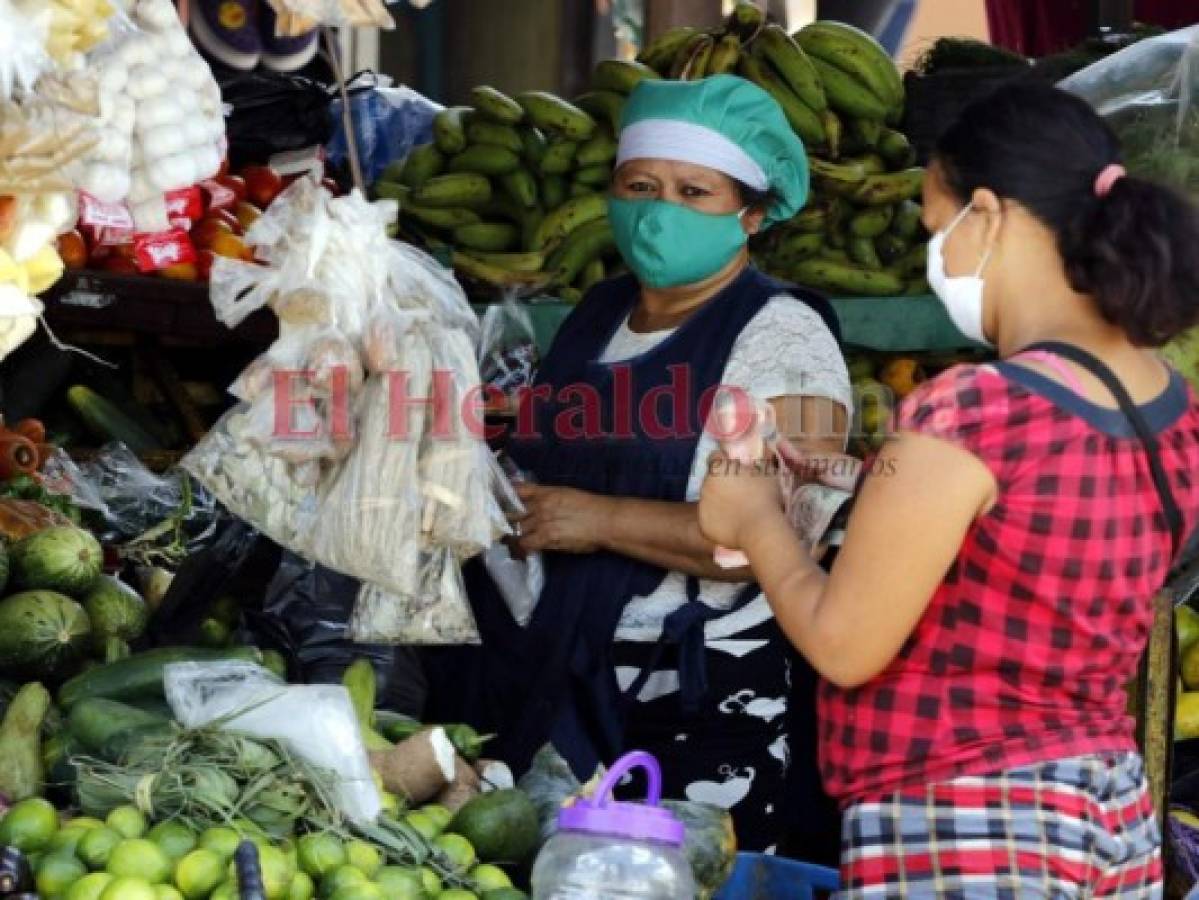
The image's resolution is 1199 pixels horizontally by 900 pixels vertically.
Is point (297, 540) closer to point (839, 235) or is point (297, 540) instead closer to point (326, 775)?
point (326, 775)

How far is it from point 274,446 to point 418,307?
0.99 ft

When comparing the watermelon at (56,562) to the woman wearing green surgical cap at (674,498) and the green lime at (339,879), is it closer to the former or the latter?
the woman wearing green surgical cap at (674,498)

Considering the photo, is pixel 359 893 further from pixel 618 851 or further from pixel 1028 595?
pixel 1028 595

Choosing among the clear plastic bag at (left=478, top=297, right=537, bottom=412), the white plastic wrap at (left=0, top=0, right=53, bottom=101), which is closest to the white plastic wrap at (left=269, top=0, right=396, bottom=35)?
the white plastic wrap at (left=0, top=0, right=53, bottom=101)

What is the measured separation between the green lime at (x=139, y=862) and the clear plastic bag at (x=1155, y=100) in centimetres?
265

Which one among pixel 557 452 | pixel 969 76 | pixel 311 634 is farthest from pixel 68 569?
pixel 969 76

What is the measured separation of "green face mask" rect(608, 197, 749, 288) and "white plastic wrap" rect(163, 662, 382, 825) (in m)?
1.00

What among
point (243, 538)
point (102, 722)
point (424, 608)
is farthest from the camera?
point (243, 538)

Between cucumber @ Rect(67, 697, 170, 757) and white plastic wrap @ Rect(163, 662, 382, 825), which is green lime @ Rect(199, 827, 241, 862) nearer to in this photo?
white plastic wrap @ Rect(163, 662, 382, 825)

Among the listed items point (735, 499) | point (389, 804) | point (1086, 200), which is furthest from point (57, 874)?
point (1086, 200)

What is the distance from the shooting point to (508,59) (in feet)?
24.5

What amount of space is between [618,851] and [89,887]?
619 mm

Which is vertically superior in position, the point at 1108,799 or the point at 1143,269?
the point at 1143,269

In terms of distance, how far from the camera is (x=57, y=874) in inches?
88.2
